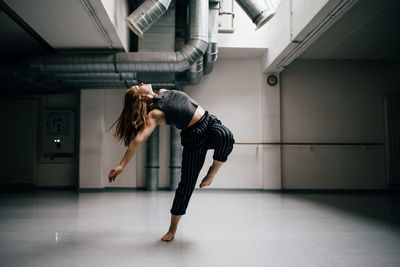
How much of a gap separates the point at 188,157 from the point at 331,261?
3.92 ft

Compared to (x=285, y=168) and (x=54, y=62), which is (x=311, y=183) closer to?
(x=285, y=168)

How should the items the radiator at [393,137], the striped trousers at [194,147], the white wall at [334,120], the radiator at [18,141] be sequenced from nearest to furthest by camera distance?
the striped trousers at [194,147] → the radiator at [393,137] → the white wall at [334,120] → the radiator at [18,141]

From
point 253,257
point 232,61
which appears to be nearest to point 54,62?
point 232,61

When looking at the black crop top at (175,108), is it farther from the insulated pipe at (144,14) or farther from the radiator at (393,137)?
the radiator at (393,137)

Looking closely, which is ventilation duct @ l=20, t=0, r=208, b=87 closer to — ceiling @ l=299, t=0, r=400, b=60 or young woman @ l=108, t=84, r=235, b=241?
ceiling @ l=299, t=0, r=400, b=60

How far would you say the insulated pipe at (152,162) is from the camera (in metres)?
6.26

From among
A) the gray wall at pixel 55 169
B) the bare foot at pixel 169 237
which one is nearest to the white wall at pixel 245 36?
the gray wall at pixel 55 169

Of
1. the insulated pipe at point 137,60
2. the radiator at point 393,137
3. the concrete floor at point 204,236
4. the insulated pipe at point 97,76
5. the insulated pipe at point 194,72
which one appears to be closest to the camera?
the concrete floor at point 204,236

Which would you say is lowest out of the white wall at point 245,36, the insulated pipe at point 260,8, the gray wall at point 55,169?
→ the gray wall at point 55,169

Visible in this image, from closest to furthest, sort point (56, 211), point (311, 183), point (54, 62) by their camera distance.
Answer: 1. point (56, 211)
2. point (54, 62)
3. point (311, 183)

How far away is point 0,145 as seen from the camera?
6.75 metres

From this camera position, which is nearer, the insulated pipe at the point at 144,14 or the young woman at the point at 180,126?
the young woman at the point at 180,126

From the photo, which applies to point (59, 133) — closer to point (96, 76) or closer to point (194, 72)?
point (96, 76)

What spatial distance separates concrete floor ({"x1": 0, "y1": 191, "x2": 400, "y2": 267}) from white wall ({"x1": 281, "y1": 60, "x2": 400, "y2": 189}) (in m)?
2.00
